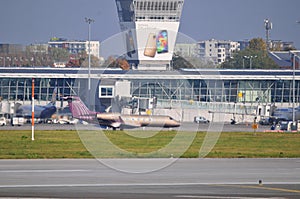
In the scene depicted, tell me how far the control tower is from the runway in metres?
96.0

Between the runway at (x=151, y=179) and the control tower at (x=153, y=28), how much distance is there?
96.0 metres

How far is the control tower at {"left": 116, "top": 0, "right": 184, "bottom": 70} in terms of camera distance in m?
128

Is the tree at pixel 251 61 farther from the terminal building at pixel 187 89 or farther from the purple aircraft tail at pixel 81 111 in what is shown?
the purple aircraft tail at pixel 81 111

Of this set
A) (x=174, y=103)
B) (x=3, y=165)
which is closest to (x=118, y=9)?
(x=174, y=103)

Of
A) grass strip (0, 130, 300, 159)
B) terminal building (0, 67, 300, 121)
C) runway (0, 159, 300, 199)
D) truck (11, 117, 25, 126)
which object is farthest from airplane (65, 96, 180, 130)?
runway (0, 159, 300, 199)

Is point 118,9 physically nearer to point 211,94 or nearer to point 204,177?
point 211,94

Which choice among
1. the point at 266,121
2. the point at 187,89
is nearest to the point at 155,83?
the point at 187,89

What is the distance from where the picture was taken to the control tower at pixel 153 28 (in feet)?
420

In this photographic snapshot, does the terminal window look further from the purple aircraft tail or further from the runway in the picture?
the runway

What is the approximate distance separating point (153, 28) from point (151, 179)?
367 feet

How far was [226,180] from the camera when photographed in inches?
949

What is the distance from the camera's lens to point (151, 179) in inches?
955

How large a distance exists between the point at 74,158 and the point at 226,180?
9.36 m

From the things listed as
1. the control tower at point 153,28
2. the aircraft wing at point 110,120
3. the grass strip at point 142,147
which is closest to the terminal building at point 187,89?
the aircraft wing at point 110,120
